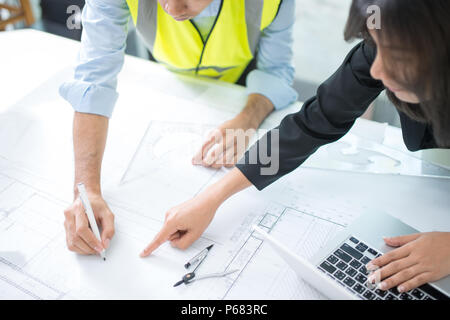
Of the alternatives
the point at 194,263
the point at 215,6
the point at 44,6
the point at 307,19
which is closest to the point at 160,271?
the point at 194,263

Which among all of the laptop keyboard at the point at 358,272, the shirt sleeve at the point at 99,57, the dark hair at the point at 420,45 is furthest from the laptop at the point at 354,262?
the shirt sleeve at the point at 99,57

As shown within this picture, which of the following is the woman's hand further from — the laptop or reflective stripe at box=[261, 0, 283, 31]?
reflective stripe at box=[261, 0, 283, 31]

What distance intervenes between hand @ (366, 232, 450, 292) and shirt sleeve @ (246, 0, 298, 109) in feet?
1.96

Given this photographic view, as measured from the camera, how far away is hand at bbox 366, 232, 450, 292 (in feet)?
2.46

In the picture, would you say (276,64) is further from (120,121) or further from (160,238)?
(160,238)

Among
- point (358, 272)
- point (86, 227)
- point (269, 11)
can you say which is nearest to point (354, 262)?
point (358, 272)

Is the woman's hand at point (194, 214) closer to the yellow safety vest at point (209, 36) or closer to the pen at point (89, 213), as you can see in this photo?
the pen at point (89, 213)

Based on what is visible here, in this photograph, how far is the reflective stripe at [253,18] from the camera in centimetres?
112

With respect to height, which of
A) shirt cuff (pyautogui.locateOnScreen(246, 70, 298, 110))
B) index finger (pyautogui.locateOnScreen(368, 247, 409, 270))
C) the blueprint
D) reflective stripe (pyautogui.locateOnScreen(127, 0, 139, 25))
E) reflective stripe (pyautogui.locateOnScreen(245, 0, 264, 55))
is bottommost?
the blueprint

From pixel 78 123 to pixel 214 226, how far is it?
444mm

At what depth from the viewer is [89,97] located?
1063mm

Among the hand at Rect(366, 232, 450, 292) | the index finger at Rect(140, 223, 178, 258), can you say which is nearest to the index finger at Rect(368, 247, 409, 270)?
the hand at Rect(366, 232, 450, 292)

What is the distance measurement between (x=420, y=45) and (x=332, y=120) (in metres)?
0.36
